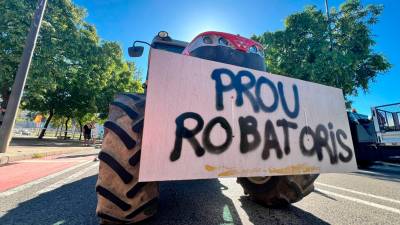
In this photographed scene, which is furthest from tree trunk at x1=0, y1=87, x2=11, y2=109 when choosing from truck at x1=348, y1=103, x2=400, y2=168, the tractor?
truck at x1=348, y1=103, x2=400, y2=168

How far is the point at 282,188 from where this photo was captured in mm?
2680

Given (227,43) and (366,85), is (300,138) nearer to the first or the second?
(227,43)

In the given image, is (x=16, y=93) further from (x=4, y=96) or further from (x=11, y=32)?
(x=4, y=96)

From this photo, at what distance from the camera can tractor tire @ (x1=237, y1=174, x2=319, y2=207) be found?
262cm

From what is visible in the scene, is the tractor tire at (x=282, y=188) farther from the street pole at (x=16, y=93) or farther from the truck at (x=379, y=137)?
the street pole at (x=16, y=93)

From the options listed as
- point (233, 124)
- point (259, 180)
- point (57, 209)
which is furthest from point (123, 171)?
point (259, 180)

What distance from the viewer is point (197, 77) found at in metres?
1.80

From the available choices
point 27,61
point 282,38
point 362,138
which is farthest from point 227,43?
point 282,38

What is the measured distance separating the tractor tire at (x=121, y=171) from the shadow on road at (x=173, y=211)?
54cm

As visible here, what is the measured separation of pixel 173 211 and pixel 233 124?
5.13ft

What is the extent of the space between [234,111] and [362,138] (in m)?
8.00

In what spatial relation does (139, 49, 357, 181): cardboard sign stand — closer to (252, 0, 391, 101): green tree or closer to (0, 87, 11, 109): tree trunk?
(252, 0, 391, 101): green tree

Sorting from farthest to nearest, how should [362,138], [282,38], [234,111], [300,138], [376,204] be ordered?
[282,38], [362,138], [376,204], [300,138], [234,111]

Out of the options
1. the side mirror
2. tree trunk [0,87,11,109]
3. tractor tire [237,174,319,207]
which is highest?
tree trunk [0,87,11,109]
